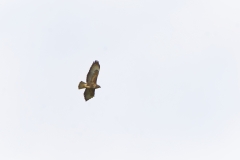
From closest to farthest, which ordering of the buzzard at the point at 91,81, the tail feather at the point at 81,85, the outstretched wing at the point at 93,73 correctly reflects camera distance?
the tail feather at the point at 81,85 < the buzzard at the point at 91,81 < the outstretched wing at the point at 93,73

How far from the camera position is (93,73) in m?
48.5

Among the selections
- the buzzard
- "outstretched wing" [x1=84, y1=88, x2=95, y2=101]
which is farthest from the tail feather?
"outstretched wing" [x1=84, y1=88, x2=95, y2=101]

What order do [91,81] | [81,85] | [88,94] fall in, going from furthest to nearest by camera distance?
[88,94], [91,81], [81,85]

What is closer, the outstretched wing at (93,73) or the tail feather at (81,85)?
the tail feather at (81,85)

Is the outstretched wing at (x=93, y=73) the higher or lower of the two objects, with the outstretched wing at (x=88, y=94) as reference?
higher

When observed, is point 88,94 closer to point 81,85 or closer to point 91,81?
point 91,81

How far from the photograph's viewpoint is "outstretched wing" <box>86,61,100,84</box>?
48156 mm

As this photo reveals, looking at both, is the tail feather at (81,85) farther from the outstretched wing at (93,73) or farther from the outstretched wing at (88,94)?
the outstretched wing at (88,94)

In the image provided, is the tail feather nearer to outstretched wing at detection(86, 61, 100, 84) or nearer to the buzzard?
the buzzard

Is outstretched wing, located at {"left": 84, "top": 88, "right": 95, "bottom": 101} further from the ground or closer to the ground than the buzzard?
closer to the ground

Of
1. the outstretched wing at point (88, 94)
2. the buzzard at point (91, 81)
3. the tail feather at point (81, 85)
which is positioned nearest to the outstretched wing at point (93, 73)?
the buzzard at point (91, 81)

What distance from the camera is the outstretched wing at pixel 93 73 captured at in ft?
158

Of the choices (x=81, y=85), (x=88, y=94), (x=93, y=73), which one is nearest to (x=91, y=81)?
(x=93, y=73)

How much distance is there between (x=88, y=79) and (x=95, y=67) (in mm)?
1229
